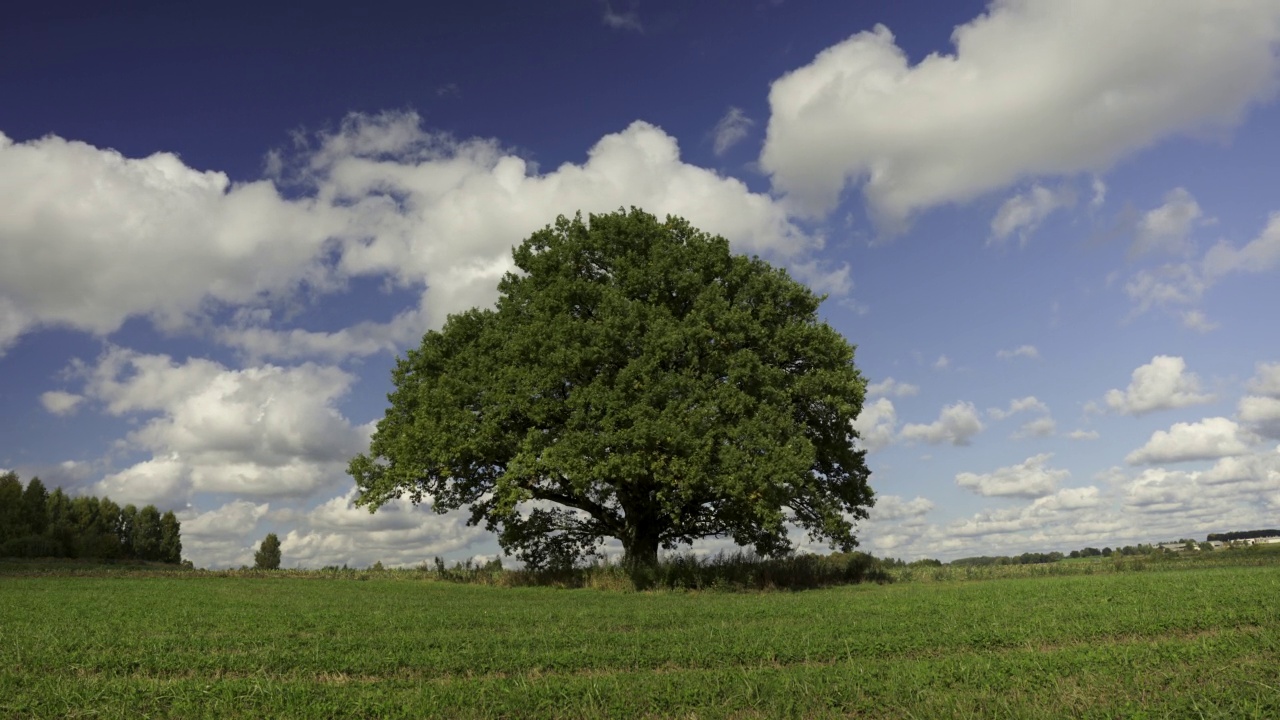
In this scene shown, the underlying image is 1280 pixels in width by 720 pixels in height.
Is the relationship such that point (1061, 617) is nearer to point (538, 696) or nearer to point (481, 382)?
point (538, 696)

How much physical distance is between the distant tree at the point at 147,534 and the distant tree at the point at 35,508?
62.1ft

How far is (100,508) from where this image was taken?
130m

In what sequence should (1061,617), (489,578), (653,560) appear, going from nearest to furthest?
(1061,617), (653,560), (489,578)

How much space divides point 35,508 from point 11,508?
852cm

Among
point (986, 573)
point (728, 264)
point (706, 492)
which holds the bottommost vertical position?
point (986, 573)

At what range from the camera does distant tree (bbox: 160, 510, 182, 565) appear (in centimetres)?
13807

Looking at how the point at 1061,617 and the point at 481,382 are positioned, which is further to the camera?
the point at 481,382

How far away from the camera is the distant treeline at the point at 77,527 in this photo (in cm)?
9381

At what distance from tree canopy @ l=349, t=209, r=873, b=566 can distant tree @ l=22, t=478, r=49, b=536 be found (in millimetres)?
97690

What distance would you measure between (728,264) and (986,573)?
22.0 meters

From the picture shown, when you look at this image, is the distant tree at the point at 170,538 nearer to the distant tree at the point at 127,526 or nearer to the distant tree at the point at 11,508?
the distant tree at the point at 127,526

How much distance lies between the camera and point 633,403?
3133 centimetres

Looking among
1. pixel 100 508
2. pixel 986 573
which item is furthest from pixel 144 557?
pixel 986 573

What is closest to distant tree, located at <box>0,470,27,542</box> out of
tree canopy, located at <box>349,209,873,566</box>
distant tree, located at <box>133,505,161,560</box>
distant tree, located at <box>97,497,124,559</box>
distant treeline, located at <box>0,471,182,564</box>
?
distant treeline, located at <box>0,471,182,564</box>
